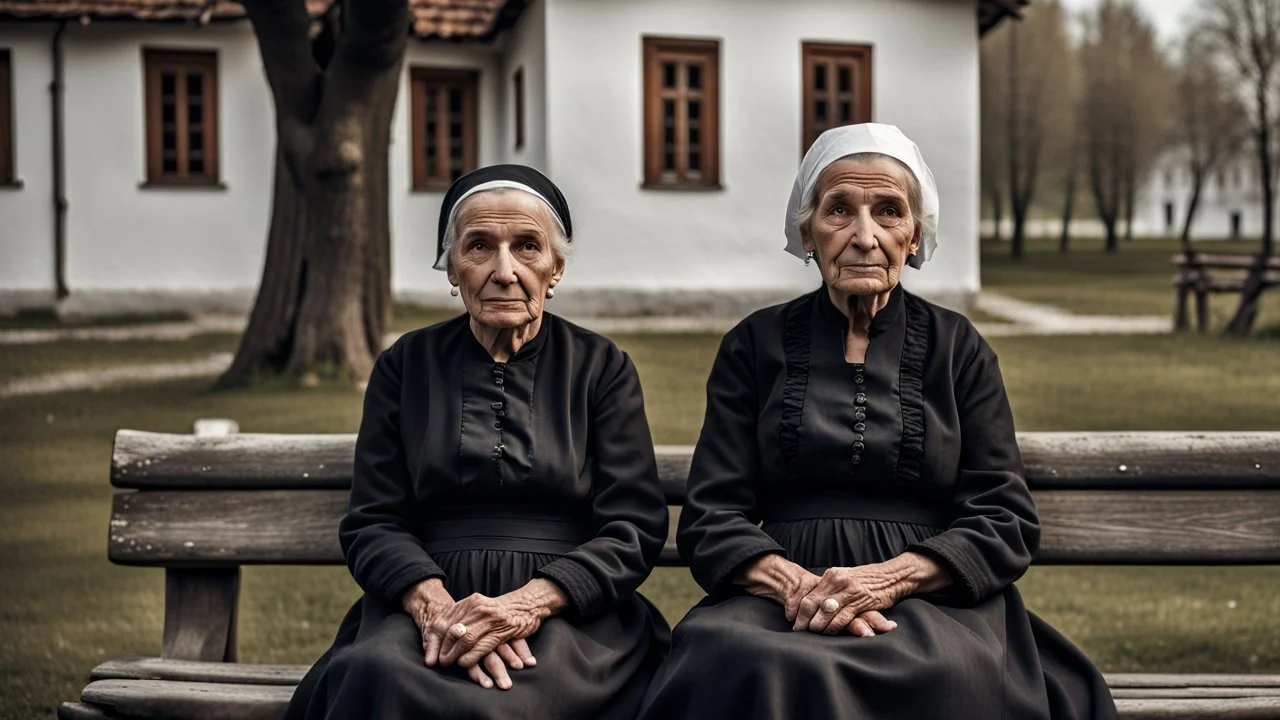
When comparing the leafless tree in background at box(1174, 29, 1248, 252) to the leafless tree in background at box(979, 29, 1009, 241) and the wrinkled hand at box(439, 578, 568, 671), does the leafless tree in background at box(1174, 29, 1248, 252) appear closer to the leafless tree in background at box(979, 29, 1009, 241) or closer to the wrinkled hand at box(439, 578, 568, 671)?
the leafless tree in background at box(979, 29, 1009, 241)

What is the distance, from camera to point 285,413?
33.4ft

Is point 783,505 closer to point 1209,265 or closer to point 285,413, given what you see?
point 285,413

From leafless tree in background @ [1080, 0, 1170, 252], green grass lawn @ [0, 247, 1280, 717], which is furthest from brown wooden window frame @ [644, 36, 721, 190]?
leafless tree in background @ [1080, 0, 1170, 252]

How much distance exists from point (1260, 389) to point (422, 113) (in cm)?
1067

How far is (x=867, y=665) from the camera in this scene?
8.75 feet

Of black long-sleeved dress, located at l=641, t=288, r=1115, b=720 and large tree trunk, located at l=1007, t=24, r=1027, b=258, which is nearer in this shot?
black long-sleeved dress, located at l=641, t=288, r=1115, b=720

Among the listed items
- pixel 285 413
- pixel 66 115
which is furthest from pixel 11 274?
pixel 285 413

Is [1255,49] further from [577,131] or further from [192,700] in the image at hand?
[192,700]

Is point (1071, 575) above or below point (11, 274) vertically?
below

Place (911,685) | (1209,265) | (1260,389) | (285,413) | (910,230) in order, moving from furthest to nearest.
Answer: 1. (1209,265)
2. (1260,389)
3. (285,413)
4. (910,230)
5. (911,685)

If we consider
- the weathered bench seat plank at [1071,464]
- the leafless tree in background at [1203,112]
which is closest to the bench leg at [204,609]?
the weathered bench seat plank at [1071,464]

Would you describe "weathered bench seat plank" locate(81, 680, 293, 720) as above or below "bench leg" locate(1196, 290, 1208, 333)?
below

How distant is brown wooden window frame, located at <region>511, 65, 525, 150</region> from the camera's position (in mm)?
17797

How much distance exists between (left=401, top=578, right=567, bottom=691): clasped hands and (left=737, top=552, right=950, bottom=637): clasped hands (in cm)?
42
